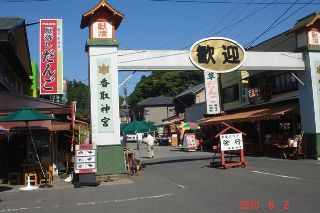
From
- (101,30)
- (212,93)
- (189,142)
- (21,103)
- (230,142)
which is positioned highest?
(101,30)

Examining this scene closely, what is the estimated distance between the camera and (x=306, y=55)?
71.2 ft

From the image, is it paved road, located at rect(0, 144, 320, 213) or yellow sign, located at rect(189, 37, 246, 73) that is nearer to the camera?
paved road, located at rect(0, 144, 320, 213)

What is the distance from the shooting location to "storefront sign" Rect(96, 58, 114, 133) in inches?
691

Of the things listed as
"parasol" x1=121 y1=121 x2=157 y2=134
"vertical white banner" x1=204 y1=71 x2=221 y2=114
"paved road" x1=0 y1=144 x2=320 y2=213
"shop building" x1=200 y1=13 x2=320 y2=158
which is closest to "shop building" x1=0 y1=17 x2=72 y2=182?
"paved road" x1=0 y1=144 x2=320 y2=213

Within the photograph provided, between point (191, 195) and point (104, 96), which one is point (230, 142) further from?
point (191, 195)

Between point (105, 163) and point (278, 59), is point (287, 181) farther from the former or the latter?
point (278, 59)

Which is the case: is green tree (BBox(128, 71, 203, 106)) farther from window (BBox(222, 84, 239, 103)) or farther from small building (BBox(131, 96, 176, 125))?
window (BBox(222, 84, 239, 103))

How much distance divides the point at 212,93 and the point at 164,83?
49080 millimetres

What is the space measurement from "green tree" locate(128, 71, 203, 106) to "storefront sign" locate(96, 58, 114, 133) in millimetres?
59394

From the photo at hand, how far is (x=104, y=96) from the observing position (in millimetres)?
17750

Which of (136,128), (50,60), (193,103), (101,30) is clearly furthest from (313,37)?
(193,103)

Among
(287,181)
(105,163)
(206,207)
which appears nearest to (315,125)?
(287,181)
